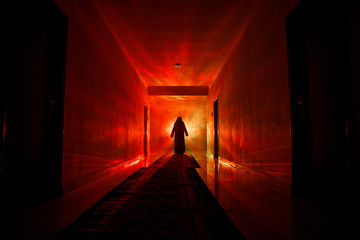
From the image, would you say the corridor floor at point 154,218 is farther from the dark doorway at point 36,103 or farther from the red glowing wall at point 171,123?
the red glowing wall at point 171,123

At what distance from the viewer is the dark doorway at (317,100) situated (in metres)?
1.62

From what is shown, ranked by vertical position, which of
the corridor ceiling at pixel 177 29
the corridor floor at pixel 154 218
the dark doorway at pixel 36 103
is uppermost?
the corridor ceiling at pixel 177 29

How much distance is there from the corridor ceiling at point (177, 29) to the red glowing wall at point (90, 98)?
0.28 metres

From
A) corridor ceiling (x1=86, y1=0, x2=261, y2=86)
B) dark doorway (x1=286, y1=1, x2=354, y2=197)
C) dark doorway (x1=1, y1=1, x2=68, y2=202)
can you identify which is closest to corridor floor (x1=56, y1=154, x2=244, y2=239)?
dark doorway (x1=1, y1=1, x2=68, y2=202)

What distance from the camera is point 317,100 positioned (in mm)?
1825

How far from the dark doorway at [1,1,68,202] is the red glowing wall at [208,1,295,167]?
87.0 inches

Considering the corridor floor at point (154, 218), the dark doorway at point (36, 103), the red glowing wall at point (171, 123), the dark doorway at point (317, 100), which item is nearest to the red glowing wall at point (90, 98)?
the dark doorway at point (36, 103)

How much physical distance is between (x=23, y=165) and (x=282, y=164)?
2.42 metres

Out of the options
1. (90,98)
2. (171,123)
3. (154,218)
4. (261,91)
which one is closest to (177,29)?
(261,91)

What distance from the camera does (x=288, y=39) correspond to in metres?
2.00

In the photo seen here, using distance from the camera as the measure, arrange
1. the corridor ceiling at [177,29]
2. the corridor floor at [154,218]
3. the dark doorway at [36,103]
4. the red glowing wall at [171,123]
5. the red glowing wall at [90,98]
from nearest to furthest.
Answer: the corridor floor at [154,218]
the dark doorway at [36,103]
the red glowing wall at [90,98]
the corridor ceiling at [177,29]
the red glowing wall at [171,123]

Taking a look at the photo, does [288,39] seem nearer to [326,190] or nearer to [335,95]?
[335,95]

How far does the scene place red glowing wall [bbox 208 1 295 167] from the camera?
215 cm

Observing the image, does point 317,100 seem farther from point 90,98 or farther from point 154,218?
point 90,98
